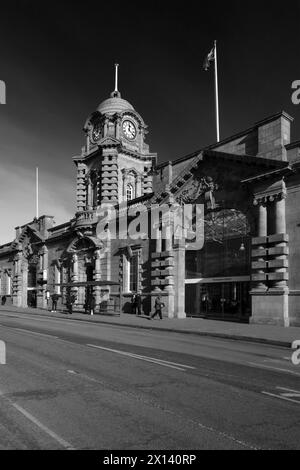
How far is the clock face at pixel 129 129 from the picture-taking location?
47956 mm

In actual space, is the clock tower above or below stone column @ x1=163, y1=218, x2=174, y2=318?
above

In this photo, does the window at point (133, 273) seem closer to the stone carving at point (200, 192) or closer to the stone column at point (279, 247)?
the stone carving at point (200, 192)

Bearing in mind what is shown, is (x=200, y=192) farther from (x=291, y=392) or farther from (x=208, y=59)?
(x=291, y=392)

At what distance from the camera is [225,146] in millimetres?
27469

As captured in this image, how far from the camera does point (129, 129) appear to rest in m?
48.4

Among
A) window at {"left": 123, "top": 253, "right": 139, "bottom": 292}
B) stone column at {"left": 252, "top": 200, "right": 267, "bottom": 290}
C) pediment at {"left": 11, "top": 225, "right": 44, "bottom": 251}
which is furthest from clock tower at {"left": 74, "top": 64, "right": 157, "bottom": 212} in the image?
stone column at {"left": 252, "top": 200, "right": 267, "bottom": 290}

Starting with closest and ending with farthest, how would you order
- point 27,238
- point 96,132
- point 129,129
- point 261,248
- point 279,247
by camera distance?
point 279,247 → point 261,248 → point 129,129 → point 96,132 → point 27,238

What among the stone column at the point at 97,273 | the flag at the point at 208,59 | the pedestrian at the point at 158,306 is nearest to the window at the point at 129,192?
the stone column at the point at 97,273

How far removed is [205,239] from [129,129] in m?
23.6

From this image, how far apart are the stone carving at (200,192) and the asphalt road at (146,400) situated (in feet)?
53.4

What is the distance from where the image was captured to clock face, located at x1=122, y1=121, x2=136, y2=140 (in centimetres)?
4796

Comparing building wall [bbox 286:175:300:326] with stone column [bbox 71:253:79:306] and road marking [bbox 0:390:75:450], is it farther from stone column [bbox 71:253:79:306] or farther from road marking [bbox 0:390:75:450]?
stone column [bbox 71:253:79:306]

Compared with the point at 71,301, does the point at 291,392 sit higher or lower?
higher

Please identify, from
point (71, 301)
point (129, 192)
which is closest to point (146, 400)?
point (71, 301)
